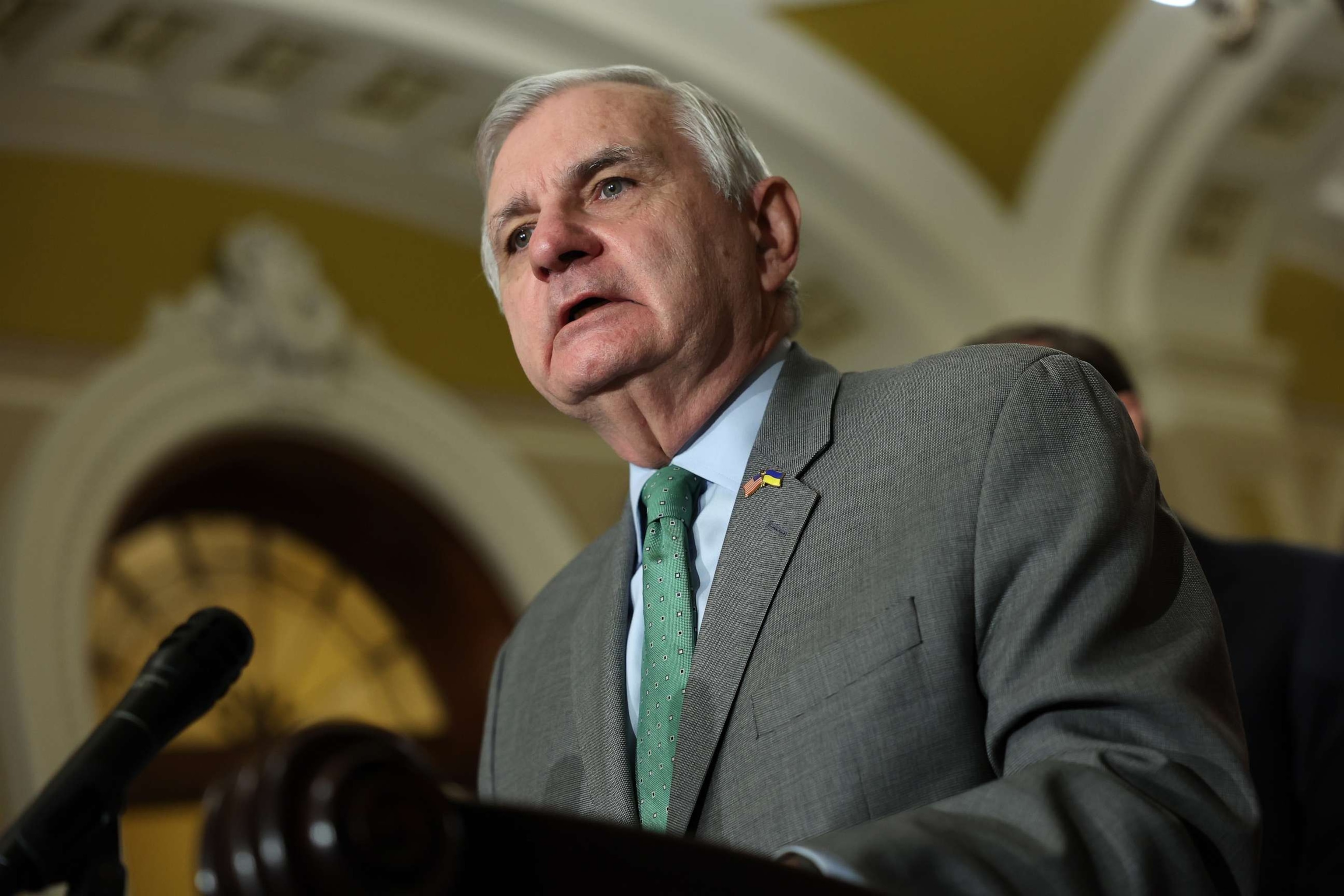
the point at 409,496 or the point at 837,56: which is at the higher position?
the point at 837,56

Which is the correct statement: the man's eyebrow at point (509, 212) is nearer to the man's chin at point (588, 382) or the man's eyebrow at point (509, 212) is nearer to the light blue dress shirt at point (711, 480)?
the man's chin at point (588, 382)

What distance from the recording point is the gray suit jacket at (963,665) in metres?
0.99

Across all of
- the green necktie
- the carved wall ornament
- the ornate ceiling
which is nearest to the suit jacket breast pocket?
the green necktie

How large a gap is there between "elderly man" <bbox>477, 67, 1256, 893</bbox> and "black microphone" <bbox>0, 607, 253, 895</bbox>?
0.41 m

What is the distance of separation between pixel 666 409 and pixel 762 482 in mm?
221

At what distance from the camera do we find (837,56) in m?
6.36

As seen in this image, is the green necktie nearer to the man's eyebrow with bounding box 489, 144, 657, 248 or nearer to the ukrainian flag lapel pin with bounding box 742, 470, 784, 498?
the ukrainian flag lapel pin with bounding box 742, 470, 784, 498

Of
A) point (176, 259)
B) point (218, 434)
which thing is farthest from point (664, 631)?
point (176, 259)

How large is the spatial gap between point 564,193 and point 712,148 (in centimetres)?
21

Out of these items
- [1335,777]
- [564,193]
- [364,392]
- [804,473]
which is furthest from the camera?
[364,392]

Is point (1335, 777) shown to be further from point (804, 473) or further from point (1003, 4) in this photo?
point (1003, 4)

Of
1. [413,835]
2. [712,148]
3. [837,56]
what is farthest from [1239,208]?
[413,835]

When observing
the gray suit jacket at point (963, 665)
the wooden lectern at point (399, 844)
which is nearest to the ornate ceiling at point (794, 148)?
the gray suit jacket at point (963, 665)

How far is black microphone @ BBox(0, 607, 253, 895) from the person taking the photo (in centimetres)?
108
